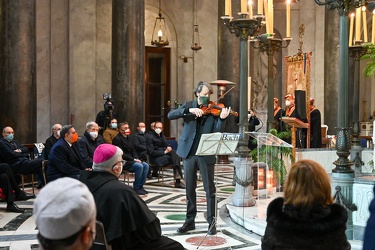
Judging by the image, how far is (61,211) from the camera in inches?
78.1

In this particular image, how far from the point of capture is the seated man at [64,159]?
8406 mm

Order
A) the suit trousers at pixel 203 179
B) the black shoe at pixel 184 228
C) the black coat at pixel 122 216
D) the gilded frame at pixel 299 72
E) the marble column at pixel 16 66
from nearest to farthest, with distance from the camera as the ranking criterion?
the black coat at pixel 122 216
the suit trousers at pixel 203 179
the black shoe at pixel 184 228
the marble column at pixel 16 66
the gilded frame at pixel 299 72

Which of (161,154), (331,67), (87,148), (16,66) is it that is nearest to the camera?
(87,148)

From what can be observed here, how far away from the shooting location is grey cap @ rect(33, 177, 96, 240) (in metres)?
1.99

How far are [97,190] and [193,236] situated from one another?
317 centimetres

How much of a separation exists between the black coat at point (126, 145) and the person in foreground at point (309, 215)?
799 cm

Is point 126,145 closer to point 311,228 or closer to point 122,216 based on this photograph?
point 122,216

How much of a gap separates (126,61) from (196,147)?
7731mm

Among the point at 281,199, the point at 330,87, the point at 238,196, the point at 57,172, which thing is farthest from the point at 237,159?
the point at 330,87

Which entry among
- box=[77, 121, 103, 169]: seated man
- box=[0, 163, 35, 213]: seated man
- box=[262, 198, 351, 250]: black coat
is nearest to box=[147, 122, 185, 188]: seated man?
box=[77, 121, 103, 169]: seated man

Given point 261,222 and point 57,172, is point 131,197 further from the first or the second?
point 57,172

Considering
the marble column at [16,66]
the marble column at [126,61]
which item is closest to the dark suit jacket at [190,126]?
the marble column at [16,66]

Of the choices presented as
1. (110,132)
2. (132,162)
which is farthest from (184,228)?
(110,132)

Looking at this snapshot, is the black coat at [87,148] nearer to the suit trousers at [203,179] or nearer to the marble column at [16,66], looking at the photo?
the marble column at [16,66]
